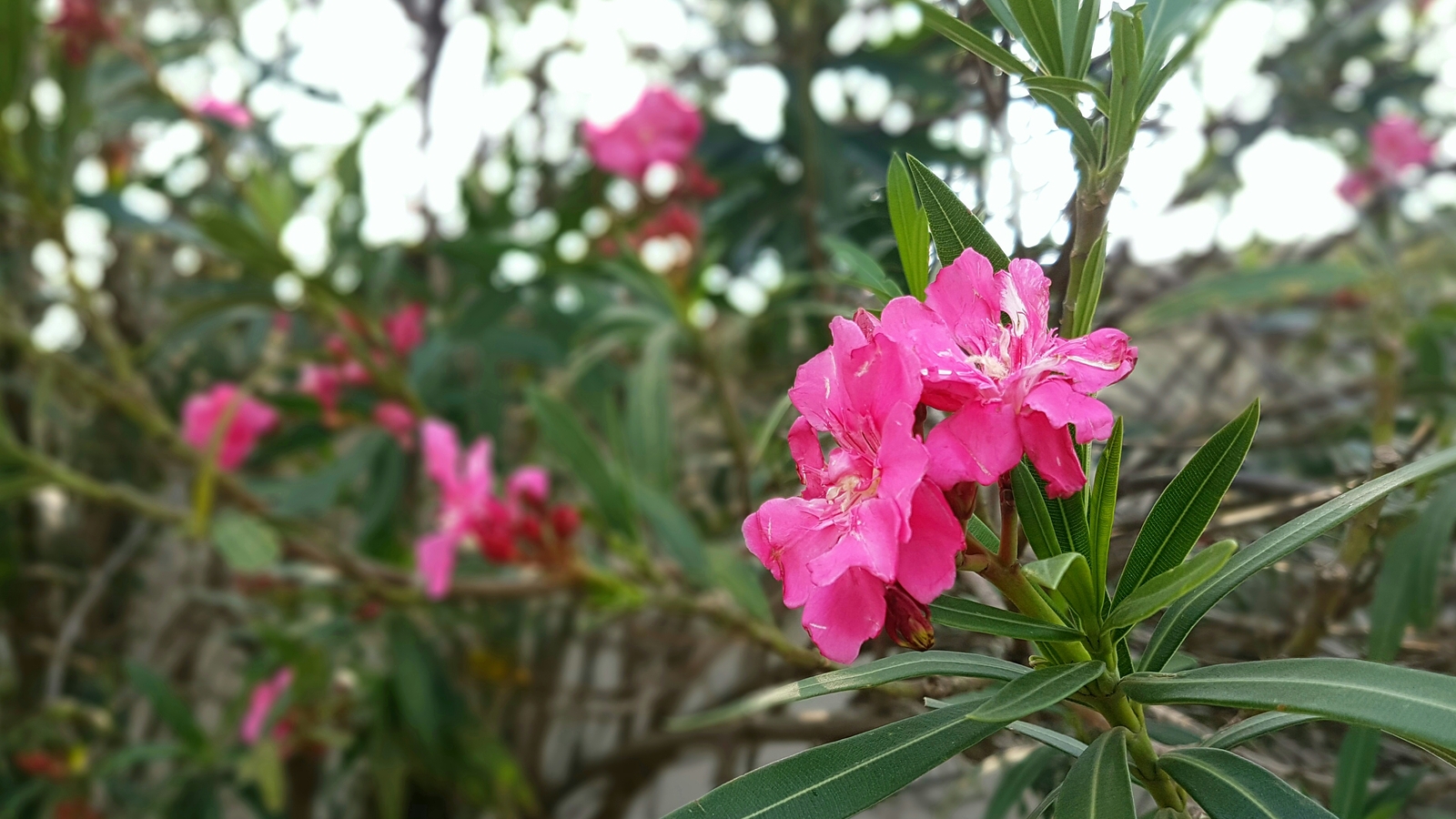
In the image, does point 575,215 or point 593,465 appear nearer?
point 593,465

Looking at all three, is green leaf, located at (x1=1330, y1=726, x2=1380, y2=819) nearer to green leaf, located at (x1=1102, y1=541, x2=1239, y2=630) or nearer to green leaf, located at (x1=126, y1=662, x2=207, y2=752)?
green leaf, located at (x1=1102, y1=541, x2=1239, y2=630)

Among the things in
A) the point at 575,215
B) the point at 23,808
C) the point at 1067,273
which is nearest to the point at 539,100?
the point at 575,215

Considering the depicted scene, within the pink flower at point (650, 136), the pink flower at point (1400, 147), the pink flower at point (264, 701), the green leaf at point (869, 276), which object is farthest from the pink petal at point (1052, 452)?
the pink flower at point (1400, 147)

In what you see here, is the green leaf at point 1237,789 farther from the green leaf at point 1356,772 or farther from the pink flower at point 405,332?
the pink flower at point 405,332

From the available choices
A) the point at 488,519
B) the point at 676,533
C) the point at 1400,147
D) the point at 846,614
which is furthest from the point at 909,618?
the point at 1400,147

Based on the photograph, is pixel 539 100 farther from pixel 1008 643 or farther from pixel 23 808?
pixel 1008 643

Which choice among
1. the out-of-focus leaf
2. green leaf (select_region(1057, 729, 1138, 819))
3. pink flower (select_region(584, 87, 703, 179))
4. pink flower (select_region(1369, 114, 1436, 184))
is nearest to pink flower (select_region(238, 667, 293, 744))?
pink flower (select_region(584, 87, 703, 179))
